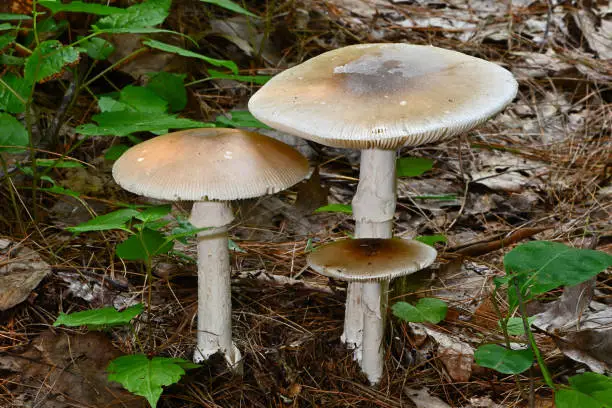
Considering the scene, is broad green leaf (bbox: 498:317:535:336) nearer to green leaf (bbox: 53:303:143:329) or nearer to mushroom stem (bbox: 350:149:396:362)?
mushroom stem (bbox: 350:149:396:362)

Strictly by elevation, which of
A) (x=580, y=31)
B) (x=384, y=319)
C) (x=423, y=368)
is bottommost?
(x=423, y=368)

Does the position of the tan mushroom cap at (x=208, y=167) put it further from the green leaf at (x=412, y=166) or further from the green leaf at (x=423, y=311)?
the green leaf at (x=412, y=166)

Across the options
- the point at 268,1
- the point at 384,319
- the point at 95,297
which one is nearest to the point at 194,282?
the point at 95,297

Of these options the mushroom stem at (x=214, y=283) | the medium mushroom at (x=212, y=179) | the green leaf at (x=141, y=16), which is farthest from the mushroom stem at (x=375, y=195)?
the green leaf at (x=141, y=16)

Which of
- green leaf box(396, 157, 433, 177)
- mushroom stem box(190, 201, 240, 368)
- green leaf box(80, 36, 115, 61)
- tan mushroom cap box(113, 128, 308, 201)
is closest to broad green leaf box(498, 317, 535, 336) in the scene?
green leaf box(396, 157, 433, 177)

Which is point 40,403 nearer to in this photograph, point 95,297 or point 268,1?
point 95,297

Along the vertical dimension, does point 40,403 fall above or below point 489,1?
below

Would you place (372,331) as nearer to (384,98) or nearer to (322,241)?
(384,98)

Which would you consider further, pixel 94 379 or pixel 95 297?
pixel 95 297
